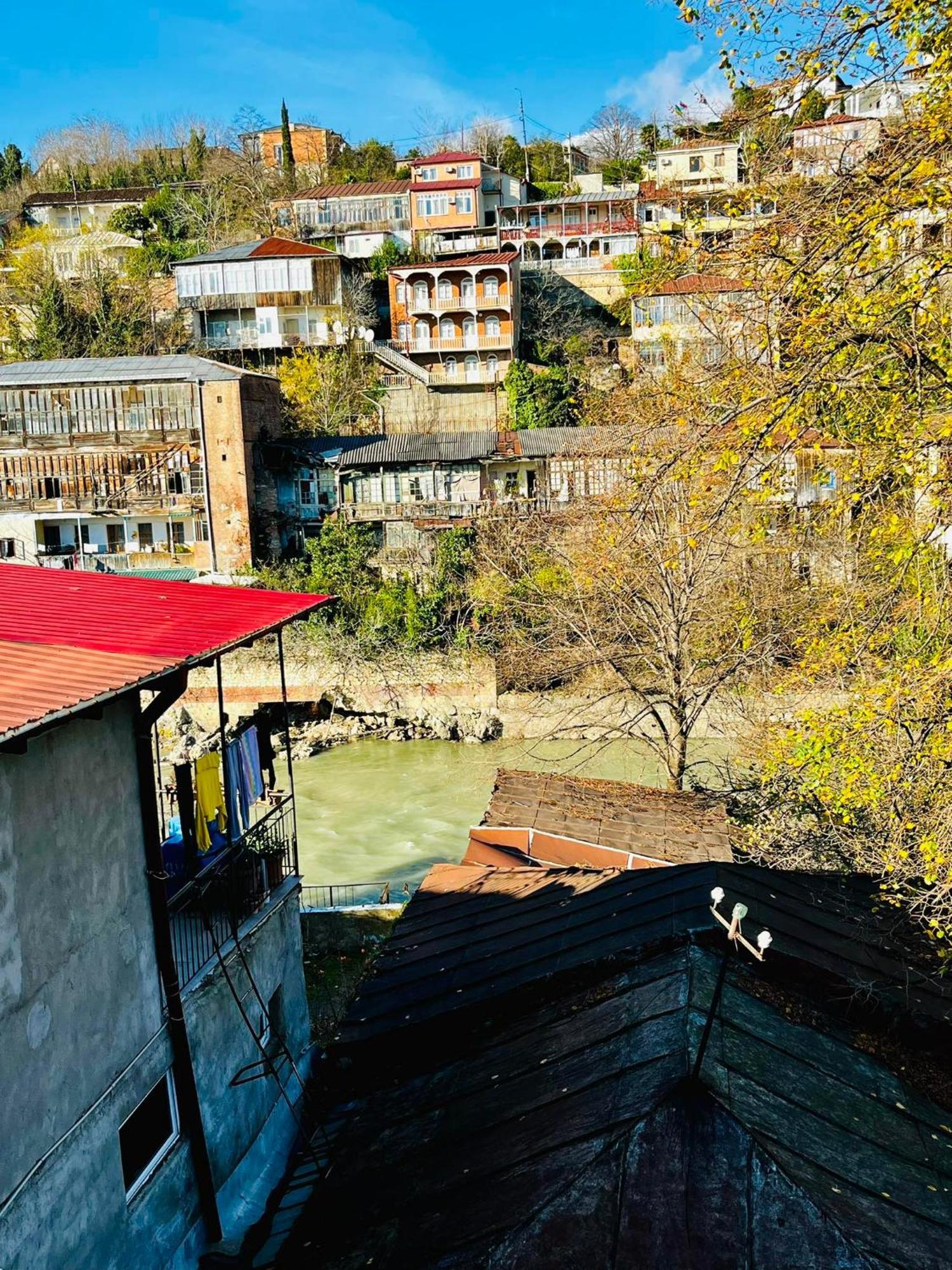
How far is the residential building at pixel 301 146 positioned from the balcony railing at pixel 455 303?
83.2ft

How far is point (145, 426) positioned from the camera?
33281 mm

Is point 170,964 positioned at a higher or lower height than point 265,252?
lower

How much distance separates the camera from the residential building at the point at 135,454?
32.8 m

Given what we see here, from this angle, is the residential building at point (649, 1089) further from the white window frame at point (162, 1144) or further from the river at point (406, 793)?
the river at point (406, 793)

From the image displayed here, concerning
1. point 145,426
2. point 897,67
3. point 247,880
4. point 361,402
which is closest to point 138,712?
point 247,880

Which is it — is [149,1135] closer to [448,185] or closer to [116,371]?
[116,371]

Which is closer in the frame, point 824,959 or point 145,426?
point 824,959

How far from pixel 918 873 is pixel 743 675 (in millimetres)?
12420

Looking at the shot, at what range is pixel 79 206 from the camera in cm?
5819

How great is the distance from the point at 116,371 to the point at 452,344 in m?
16.3

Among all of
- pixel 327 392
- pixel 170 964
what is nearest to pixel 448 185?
pixel 327 392

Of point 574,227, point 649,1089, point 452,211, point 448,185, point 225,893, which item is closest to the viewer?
point 649,1089

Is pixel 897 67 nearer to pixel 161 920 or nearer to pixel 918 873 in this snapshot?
pixel 918 873

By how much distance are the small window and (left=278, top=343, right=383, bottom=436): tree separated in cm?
3573
